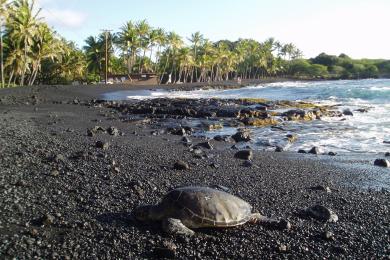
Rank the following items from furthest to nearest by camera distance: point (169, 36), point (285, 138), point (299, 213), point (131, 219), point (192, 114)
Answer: point (169, 36), point (192, 114), point (285, 138), point (299, 213), point (131, 219)

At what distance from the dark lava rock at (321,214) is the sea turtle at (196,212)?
2.60ft

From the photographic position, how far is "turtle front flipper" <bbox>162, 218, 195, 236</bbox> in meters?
5.22

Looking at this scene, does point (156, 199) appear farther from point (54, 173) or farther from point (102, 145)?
point (102, 145)

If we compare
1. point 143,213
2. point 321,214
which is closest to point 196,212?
point 143,213

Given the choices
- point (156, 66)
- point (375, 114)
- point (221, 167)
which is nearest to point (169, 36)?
point (156, 66)

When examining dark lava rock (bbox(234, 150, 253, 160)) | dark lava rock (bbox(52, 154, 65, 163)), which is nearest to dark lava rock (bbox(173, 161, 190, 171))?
dark lava rock (bbox(234, 150, 253, 160))

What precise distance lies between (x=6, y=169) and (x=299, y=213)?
18.5 ft

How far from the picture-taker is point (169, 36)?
84.4 m

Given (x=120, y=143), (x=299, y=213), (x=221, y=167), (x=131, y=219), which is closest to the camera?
(x=131, y=219)

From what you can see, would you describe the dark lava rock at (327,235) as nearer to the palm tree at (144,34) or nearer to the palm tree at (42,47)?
the palm tree at (42,47)

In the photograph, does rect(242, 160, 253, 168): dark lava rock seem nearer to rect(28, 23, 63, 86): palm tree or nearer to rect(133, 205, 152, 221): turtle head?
rect(133, 205, 152, 221): turtle head

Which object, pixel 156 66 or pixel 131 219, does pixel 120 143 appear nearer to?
pixel 131 219

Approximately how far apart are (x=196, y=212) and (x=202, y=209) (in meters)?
0.10

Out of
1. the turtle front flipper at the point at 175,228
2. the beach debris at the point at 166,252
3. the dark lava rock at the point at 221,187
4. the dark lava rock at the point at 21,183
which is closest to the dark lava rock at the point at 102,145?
the dark lava rock at the point at 21,183
